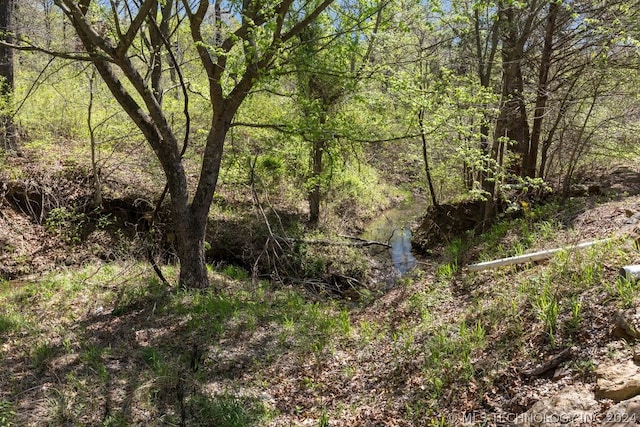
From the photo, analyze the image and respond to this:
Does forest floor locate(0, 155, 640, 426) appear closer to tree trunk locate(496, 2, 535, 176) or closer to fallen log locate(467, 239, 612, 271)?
fallen log locate(467, 239, 612, 271)

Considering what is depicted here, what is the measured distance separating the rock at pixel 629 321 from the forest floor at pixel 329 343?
98 millimetres

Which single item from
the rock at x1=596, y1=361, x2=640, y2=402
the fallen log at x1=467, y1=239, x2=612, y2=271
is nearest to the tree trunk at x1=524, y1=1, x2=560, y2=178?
the fallen log at x1=467, y1=239, x2=612, y2=271

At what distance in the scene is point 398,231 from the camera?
14641 millimetres

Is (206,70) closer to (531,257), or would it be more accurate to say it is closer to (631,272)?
(531,257)

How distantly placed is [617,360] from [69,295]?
7.66 m

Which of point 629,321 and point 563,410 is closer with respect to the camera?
point 563,410

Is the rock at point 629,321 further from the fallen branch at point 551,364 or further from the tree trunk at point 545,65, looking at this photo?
the tree trunk at point 545,65

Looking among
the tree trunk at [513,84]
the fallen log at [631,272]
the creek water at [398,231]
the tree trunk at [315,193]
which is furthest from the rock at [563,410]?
the tree trunk at [315,193]

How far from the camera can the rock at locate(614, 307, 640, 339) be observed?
11.3ft

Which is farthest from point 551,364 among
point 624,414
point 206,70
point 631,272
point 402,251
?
point 402,251

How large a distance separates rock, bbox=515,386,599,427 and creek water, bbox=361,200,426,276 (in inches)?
245

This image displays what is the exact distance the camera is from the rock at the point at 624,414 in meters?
2.67

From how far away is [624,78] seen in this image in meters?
8.73

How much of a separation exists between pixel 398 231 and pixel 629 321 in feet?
36.5
